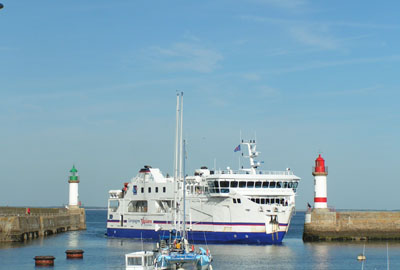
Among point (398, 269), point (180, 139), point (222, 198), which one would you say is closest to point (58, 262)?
point (180, 139)

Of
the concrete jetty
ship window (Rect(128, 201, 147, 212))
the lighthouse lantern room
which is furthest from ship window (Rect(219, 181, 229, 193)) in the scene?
the lighthouse lantern room

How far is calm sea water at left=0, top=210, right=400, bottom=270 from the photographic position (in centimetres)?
4913

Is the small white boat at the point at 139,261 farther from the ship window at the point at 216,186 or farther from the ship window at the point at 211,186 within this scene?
the ship window at the point at 211,186

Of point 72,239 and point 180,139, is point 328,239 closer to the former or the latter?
point 180,139

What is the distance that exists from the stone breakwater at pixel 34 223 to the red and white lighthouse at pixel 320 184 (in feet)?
88.2

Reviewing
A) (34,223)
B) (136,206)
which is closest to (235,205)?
(136,206)

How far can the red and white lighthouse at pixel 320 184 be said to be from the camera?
220 feet

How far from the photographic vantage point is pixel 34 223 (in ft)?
253

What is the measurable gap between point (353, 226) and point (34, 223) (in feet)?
107

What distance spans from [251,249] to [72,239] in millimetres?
26582

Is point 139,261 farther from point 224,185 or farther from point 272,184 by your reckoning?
point 272,184

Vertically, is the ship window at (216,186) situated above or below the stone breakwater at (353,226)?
above

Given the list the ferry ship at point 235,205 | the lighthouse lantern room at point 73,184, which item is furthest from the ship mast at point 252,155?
the lighthouse lantern room at point 73,184

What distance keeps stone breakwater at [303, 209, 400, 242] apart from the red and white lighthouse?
0.82 metres
